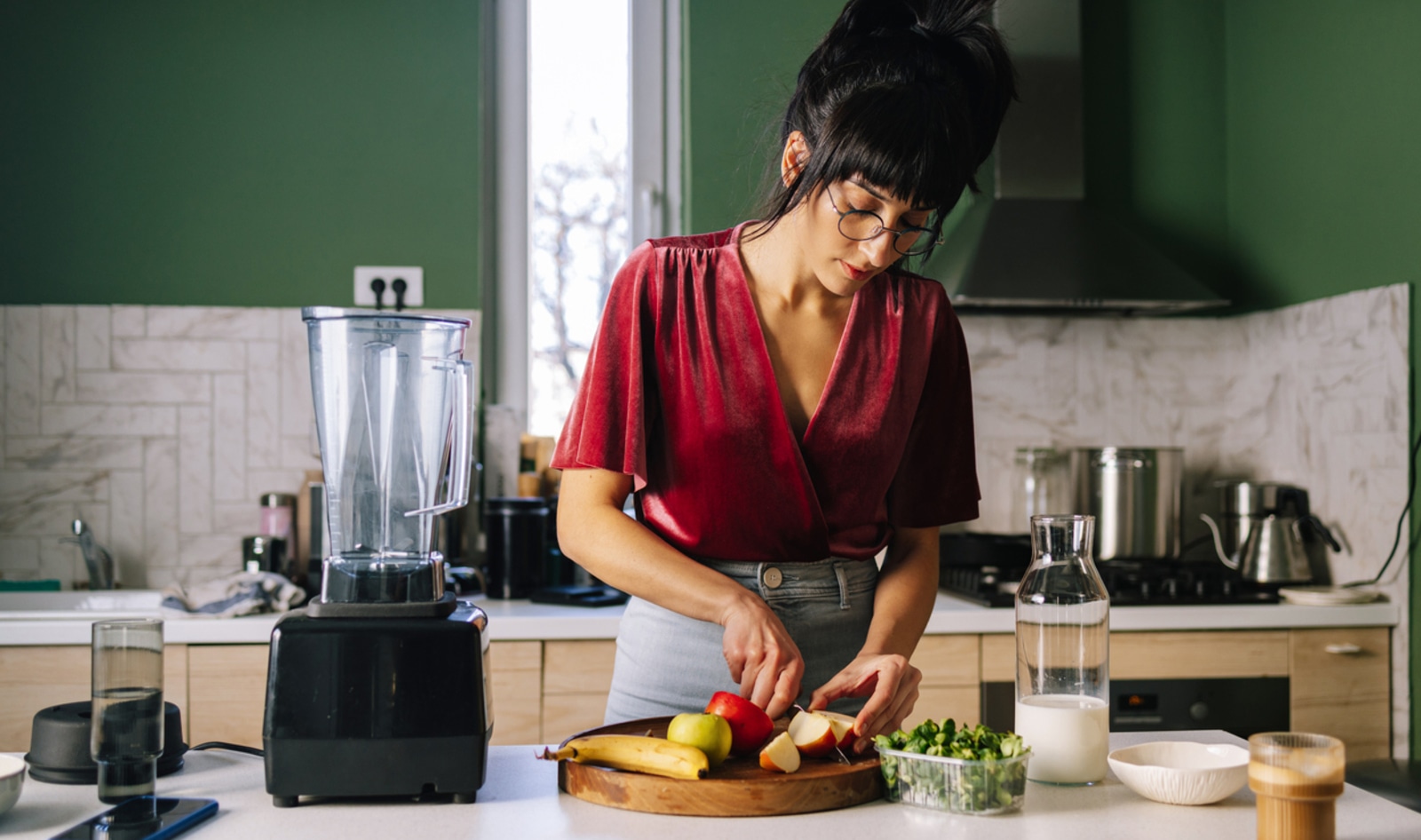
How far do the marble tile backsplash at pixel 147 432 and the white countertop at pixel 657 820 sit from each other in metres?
1.81

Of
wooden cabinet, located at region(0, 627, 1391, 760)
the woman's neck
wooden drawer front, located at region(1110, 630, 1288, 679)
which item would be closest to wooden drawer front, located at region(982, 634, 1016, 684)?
wooden cabinet, located at region(0, 627, 1391, 760)

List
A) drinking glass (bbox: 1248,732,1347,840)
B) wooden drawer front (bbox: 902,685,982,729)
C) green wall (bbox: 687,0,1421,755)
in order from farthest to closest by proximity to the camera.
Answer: green wall (bbox: 687,0,1421,755) < wooden drawer front (bbox: 902,685,982,729) < drinking glass (bbox: 1248,732,1347,840)

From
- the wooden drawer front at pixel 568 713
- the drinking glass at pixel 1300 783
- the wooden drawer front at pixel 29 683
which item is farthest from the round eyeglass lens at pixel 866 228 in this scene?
the wooden drawer front at pixel 29 683

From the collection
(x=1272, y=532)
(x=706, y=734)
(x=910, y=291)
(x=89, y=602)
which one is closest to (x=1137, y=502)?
(x=1272, y=532)

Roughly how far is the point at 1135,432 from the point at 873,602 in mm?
1929

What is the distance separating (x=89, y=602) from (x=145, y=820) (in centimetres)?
193

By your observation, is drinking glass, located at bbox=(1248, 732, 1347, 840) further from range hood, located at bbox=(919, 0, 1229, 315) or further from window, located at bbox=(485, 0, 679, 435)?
window, located at bbox=(485, 0, 679, 435)

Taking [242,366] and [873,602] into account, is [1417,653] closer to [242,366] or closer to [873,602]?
[873,602]

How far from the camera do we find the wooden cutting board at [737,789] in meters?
1.01

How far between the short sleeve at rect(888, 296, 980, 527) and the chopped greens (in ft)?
1.42

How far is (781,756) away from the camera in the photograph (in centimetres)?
104

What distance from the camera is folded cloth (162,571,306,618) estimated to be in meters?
2.30

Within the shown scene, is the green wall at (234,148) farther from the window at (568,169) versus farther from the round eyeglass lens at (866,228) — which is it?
the round eyeglass lens at (866,228)

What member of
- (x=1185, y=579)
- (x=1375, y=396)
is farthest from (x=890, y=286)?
(x=1375, y=396)
